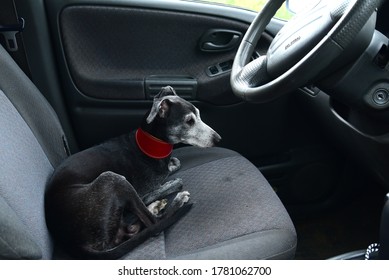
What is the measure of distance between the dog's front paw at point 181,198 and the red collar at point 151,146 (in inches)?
12.4

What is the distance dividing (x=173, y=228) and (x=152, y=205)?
28 cm

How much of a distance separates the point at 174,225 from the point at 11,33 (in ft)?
3.71

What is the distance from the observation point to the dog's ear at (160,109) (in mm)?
2143

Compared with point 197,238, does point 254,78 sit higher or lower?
higher

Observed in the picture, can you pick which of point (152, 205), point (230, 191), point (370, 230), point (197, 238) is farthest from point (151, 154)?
point (370, 230)

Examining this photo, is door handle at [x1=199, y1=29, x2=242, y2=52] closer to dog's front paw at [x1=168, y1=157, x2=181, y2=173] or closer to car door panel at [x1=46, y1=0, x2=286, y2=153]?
car door panel at [x1=46, y1=0, x2=286, y2=153]

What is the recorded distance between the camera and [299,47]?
59.8 inches

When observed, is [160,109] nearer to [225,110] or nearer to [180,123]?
[180,123]

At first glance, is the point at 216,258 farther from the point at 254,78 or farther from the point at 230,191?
the point at 254,78

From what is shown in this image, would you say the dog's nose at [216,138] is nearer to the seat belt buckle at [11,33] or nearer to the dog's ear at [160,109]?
the dog's ear at [160,109]

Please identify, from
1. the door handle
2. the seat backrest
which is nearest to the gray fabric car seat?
the seat backrest
